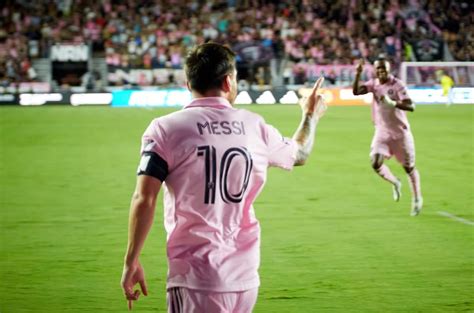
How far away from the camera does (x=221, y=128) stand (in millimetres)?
3908

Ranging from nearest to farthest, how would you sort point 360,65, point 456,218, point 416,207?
point 360,65
point 456,218
point 416,207

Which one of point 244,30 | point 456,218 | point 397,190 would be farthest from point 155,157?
point 244,30

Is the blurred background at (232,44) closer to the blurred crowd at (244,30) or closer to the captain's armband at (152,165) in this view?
the blurred crowd at (244,30)

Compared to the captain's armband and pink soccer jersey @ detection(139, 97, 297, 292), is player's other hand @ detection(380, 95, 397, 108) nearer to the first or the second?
pink soccer jersey @ detection(139, 97, 297, 292)

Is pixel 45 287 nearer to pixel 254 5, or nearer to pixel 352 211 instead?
pixel 352 211

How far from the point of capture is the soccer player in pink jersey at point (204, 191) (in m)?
3.84

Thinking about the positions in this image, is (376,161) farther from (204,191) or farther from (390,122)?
(204,191)

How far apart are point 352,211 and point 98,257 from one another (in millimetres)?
4386

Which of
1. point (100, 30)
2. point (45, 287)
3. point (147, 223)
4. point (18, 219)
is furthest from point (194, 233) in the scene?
point (100, 30)

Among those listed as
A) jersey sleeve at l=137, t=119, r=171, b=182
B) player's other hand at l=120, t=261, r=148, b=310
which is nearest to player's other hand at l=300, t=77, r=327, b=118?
jersey sleeve at l=137, t=119, r=171, b=182

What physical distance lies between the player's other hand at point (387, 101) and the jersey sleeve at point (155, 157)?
9126 millimetres

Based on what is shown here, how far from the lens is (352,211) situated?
12.8m

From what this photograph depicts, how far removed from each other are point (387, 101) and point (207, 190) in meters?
9.11

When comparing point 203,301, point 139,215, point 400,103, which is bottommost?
point 400,103
